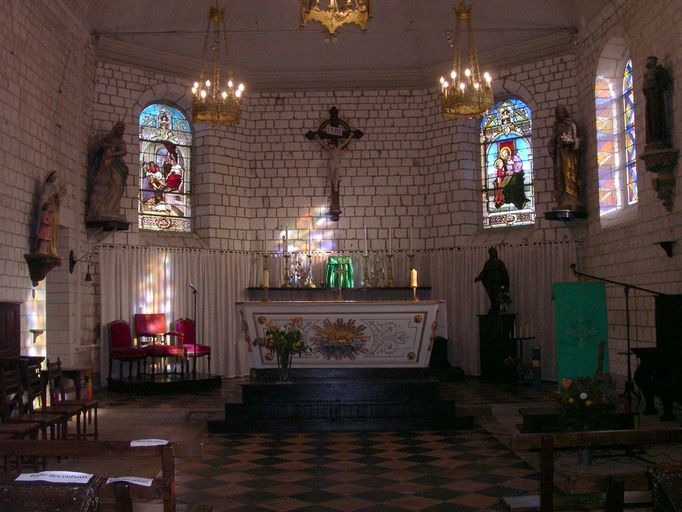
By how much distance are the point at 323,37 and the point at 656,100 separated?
6410mm

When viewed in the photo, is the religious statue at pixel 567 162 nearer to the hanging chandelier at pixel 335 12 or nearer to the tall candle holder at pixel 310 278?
the tall candle holder at pixel 310 278

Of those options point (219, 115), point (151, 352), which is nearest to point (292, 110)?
point (219, 115)

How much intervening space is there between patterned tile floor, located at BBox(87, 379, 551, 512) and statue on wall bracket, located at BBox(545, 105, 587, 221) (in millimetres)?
3605

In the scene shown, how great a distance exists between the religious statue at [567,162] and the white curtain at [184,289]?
5944 millimetres

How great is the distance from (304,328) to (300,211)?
5.15 metres

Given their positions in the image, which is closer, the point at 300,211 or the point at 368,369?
the point at 368,369

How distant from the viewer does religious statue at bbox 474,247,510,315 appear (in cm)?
1344

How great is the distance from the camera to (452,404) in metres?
9.85

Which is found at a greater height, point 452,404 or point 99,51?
point 99,51

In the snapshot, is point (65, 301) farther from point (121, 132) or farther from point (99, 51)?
point (99, 51)

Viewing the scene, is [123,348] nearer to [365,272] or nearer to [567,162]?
[365,272]

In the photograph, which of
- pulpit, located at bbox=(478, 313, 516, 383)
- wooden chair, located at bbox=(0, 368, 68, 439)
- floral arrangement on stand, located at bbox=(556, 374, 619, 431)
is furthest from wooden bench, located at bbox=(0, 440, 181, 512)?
pulpit, located at bbox=(478, 313, 516, 383)

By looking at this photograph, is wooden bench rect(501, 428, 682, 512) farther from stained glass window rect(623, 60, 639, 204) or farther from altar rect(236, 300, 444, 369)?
stained glass window rect(623, 60, 639, 204)

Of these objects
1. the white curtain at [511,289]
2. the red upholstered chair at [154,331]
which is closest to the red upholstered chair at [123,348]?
the red upholstered chair at [154,331]
